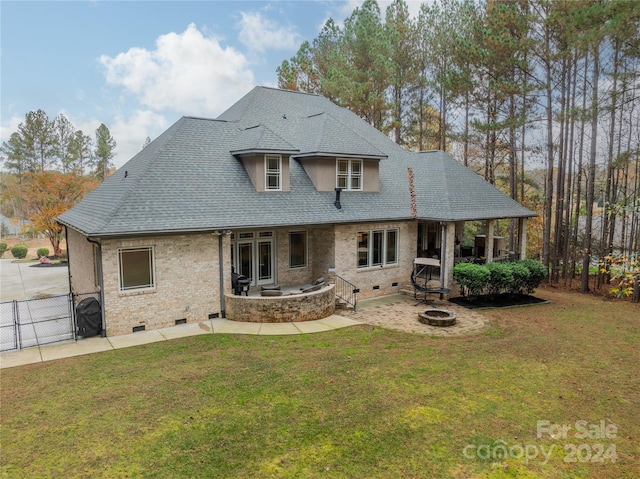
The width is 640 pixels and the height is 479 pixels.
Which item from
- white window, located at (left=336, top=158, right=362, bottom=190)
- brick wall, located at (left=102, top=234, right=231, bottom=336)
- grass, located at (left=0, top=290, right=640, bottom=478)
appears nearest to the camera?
grass, located at (left=0, top=290, right=640, bottom=478)

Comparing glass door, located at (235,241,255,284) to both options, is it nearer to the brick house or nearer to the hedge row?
the brick house

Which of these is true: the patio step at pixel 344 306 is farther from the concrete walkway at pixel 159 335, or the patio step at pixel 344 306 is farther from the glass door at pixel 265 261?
the glass door at pixel 265 261

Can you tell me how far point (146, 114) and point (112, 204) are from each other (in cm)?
4139

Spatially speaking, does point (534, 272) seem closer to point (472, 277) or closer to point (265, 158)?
point (472, 277)

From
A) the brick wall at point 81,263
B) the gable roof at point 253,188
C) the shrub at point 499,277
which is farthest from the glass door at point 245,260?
the shrub at point 499,277

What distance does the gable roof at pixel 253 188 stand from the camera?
1307cm

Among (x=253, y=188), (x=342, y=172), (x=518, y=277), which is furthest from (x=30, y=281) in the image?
(x=518, y=277)

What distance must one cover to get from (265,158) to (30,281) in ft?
50.7

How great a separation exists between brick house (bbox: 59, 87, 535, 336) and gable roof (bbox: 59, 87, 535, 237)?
57 mm

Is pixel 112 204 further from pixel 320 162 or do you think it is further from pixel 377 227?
pixel 377 227

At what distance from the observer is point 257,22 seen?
83.9ft

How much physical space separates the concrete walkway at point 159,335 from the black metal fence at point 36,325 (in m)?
0.53

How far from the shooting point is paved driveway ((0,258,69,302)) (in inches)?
724

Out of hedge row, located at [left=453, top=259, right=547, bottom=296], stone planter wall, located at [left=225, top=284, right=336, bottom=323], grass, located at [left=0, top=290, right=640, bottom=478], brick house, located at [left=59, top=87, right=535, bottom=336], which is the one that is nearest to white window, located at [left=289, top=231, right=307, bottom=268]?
brick house, located at [left=59, top=87, right=535, bottom=336]
